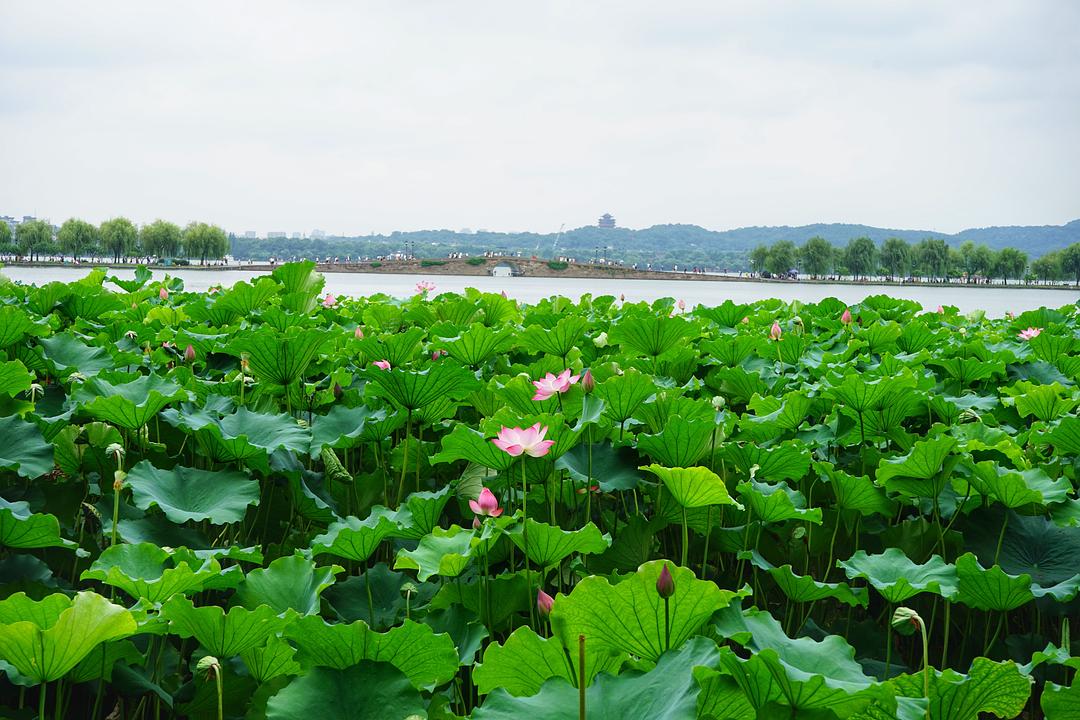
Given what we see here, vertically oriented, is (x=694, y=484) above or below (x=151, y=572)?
above

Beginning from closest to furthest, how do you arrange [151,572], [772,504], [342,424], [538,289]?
[151,572], [772,504], [342,424], [538,289]

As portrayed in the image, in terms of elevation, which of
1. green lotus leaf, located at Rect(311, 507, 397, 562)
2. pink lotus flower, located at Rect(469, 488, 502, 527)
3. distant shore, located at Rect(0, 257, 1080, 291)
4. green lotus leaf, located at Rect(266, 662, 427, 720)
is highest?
distant shore, located at Rect(0, 257, 1080, 291)

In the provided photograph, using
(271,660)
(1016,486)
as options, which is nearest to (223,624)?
(271,660)

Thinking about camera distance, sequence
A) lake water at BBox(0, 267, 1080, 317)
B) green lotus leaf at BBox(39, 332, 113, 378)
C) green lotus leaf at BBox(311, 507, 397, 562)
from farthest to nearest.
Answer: lake water at BBox(0, 267, 1080, 317) < green lotus leaf at BBox(39, 332, 113, 378) < green lotus leaf at BBox(311, 507, 397, 562)

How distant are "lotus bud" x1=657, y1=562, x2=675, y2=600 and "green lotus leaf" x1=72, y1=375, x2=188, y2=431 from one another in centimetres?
116

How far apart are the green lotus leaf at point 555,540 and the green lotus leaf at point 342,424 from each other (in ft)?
2.00

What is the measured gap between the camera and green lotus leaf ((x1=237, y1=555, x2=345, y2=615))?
1.19 meters

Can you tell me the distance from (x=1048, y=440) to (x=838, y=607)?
2.00 ft

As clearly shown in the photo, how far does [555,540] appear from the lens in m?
1.25

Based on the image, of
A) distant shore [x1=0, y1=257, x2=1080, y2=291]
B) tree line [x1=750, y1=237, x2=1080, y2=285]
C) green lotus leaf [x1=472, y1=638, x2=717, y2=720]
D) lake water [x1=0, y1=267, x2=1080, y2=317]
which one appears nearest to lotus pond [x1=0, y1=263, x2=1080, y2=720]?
green lotus leaf [x1=472, y1=638, x2=717, y2=720]

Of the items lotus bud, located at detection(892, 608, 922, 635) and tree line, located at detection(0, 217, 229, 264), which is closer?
lotus bud, located at detection(892, 608, 922, 635)

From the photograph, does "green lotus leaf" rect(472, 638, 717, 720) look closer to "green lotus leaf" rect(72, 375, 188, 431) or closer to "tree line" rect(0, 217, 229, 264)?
"green lotus leaf" rect(72, 375, 188, 431)

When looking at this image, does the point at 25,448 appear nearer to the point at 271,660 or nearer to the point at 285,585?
the point at 285,585

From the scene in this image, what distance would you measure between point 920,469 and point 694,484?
541mm
